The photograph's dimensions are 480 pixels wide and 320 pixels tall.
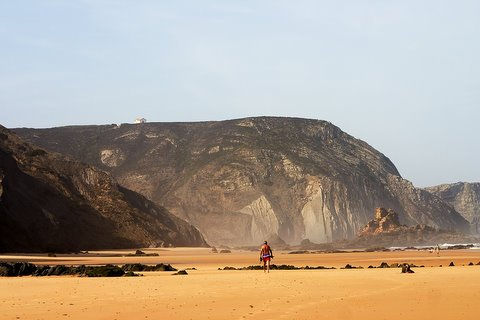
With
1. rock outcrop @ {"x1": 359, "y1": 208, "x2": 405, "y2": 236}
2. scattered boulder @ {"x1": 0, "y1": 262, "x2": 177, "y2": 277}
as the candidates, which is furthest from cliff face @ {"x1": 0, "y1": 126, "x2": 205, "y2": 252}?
scattered boulder @ {"x1": 0, "y1": 262, "x2": 177, "y2": 277}

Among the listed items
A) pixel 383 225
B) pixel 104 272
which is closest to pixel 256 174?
pixel 383 225

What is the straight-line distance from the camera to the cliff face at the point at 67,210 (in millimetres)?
67812

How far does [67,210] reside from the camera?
267 feet

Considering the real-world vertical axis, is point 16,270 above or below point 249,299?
above

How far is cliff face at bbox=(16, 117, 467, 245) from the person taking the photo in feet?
454

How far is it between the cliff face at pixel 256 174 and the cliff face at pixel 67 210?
108 feet

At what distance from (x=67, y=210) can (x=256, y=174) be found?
70830 millimetres

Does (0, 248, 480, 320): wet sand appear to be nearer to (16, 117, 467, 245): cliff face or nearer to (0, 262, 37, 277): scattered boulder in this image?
(0, 262, 37, 277): scattered boulder

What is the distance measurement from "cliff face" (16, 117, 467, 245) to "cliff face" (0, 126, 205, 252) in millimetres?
32909

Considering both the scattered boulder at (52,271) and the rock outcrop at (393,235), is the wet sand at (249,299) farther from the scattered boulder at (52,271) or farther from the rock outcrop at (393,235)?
the rock outcrop at (393,235)

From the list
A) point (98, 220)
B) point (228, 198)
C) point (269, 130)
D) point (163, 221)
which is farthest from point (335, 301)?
point (269, 130)

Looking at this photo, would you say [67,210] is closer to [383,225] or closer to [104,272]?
[383,225]

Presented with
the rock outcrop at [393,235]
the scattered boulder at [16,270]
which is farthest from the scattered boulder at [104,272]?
the rock outcrop at [393,235]

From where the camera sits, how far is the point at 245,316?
45.3ft
